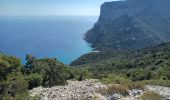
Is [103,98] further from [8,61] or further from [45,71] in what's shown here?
[45,71]

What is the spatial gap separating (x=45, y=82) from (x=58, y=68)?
99.1 inches

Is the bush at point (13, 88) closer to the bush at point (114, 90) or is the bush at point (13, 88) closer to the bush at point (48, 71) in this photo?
the bush at point (114, 90)

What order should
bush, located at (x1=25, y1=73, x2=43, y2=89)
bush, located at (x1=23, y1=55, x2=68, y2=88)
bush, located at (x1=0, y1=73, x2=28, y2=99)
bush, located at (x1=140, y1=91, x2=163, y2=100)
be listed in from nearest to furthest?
1. bush, located at (x1=0, y1=73, x2=28, y2=99)
2. bush, located at (x1=140, y1=91, x2=163, y2=100)
3. bush, located at (x1=25, y1=73, x2=43, y2=89)
4. bush, located at (x1=23, y1=55, x2=68, y2=88)

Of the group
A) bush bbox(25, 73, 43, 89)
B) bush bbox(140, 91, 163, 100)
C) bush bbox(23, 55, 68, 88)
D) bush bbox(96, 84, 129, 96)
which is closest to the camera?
bush bbox(140, 91, 163, 100)

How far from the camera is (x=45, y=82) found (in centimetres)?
2923

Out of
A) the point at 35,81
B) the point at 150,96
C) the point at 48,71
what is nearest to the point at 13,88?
the point at 35,81

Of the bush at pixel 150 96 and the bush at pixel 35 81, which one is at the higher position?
the bush at pixel 150 96

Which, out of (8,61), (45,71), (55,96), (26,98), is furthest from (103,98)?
(45,71)

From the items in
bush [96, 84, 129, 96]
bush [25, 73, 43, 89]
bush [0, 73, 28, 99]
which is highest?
bush [0, 73, 28, 99]

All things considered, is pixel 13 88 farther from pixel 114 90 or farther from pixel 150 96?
pixel 150 96

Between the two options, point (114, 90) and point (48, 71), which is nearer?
point (114, 90)

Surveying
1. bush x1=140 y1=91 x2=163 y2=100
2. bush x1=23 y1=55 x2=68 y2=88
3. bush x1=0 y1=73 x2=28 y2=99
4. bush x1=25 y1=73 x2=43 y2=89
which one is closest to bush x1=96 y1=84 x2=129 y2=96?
bush x1=140 y1=91 x2=163 y2=100

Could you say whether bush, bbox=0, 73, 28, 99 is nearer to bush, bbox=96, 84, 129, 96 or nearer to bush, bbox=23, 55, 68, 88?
bush, bbox=96, 84, 129, 96

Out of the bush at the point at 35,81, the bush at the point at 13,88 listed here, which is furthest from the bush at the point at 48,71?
the bush at the point at 13,88
